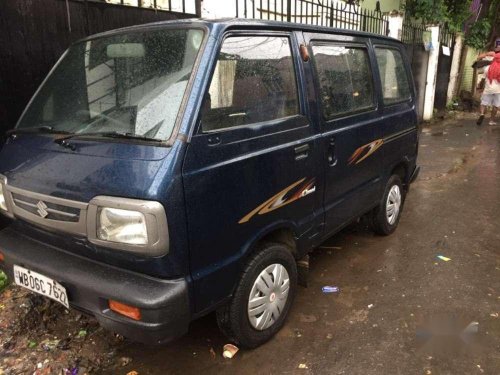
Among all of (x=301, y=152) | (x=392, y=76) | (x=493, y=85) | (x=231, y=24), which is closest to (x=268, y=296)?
(x=301, y=152)

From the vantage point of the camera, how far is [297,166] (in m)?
2.77

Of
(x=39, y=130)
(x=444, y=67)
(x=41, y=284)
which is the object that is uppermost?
(x=444, y=67)

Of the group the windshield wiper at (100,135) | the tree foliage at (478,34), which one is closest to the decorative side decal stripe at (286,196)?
the windshield wiper at (100,135)

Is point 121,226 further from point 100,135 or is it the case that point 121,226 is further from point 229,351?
point 229,351

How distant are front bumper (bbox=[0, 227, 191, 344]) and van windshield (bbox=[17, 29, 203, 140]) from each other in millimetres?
708

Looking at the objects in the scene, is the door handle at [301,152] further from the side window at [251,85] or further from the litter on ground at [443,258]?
the litter on ground at [443,258]

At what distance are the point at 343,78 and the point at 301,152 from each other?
900 millimetres

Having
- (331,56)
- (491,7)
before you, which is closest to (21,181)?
(331,56)

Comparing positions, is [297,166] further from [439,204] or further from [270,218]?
[439,204]

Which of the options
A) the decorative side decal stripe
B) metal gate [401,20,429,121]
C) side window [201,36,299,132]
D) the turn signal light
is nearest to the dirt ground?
the turn signal light

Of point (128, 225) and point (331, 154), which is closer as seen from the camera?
point (128, 225)

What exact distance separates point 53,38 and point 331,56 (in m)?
2.37

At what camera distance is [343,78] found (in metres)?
3.32

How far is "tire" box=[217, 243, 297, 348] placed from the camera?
98.3 inches
